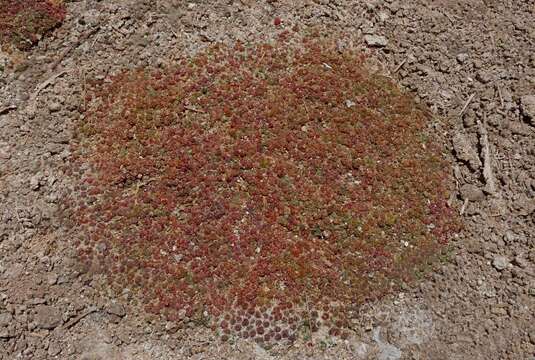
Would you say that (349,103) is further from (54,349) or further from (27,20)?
(27,20)

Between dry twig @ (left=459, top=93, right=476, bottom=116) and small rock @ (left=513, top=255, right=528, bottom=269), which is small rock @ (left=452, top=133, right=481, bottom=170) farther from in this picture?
small rock @ (left=513, top=255, right=528, bottom=269)

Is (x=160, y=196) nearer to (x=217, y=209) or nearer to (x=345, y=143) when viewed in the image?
(x=217, y=209)

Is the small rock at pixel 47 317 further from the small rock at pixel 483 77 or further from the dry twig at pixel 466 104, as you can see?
the small rock at pixel 483 77

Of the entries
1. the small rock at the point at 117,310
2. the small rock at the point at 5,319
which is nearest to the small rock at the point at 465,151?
the small rock at the point at 117,310

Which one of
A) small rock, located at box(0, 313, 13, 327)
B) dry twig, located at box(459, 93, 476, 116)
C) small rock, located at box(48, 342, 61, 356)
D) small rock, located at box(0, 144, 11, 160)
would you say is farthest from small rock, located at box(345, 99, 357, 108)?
small rock, located at box(0, 313, 13, 327)

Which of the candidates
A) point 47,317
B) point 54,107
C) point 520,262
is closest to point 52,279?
point 47,317
